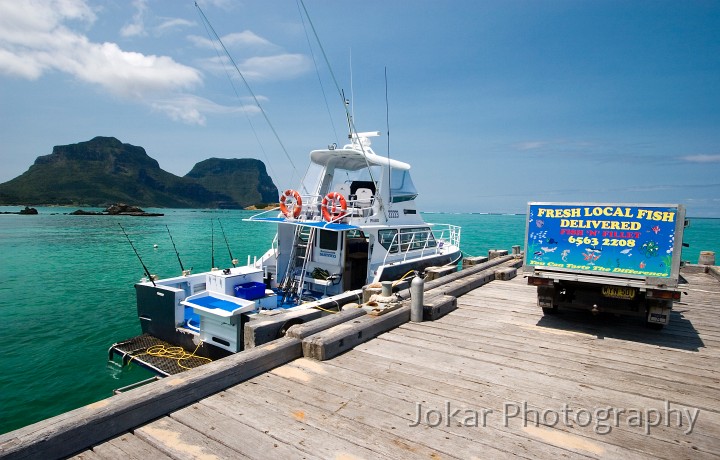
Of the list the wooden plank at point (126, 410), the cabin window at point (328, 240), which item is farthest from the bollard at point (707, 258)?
the wooden plank at point (126, 410)

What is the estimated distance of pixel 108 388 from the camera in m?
9.27

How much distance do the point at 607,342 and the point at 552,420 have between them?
2949 mm

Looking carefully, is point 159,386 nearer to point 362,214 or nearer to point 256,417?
point 256,417

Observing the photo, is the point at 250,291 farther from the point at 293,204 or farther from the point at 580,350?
the point at 580,350

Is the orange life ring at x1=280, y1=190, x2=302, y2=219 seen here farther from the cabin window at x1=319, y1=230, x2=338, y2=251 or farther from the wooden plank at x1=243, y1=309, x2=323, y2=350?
the wooden plank at x1=243, y1=309, x2=323, y2=350

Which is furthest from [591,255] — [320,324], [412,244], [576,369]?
[412,244]

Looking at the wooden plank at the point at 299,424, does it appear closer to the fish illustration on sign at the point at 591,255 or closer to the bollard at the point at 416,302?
the bollard at the point at 416,302

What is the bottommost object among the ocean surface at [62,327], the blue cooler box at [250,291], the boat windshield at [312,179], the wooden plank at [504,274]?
the ocean surface at [62,327]

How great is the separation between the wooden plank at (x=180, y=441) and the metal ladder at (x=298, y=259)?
853cm

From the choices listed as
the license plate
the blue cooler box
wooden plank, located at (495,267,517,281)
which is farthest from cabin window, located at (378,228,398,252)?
the license plate

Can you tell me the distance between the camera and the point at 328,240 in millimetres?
12594

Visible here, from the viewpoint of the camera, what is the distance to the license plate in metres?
5.55

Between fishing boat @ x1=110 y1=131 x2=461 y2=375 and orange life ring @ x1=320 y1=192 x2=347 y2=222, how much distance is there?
39 mm

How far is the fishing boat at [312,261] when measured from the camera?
28.5 ft
